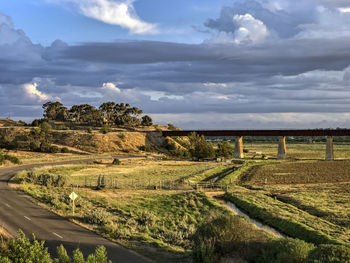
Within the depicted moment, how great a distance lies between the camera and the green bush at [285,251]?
16.3 meters

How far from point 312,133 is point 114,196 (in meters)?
77.5

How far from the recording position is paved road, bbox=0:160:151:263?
21453 millimetres

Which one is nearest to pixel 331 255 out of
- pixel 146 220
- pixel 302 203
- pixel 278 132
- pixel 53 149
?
pixel 146 220

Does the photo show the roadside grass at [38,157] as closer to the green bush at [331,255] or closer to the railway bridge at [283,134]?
the railway bridge at [283,134]

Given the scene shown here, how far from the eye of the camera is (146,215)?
3209cm

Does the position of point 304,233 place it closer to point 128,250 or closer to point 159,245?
point 159,245

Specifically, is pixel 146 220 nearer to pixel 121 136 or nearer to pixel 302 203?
pixel 302 203

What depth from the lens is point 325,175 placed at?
68312 millimetres

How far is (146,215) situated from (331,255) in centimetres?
2044

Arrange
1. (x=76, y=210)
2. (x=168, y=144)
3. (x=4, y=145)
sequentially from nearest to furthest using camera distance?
(x=76, y=210) → (x=4, y=145) → (x=168, y=144)

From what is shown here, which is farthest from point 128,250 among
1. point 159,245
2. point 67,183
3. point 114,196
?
point 67,183

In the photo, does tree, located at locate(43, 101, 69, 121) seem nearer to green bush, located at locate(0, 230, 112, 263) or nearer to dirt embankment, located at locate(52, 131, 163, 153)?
dirt embankment, located at locate(52, 131, 163, 153)

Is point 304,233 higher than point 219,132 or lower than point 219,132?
lower

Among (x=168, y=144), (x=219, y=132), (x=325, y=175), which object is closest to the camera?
(x=325, y=175)
